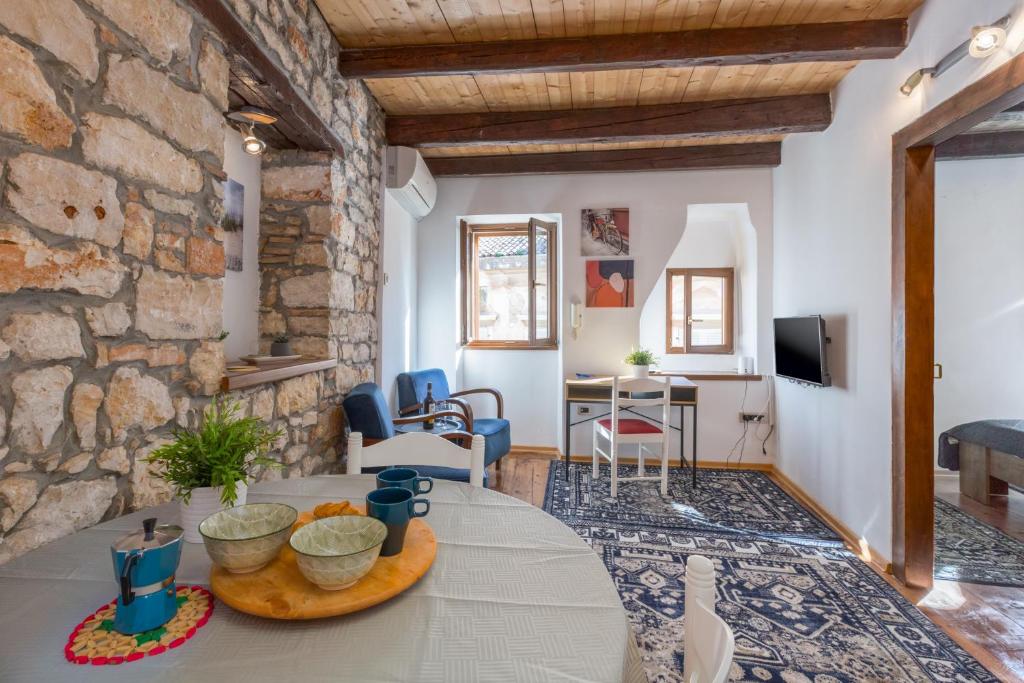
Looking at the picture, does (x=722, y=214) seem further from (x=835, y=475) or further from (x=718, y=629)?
(x=718, y=629)

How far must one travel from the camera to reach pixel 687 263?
4430 mm

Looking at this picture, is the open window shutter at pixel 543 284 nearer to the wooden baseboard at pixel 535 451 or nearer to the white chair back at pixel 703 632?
the wooden baseboard at pixel 535 451

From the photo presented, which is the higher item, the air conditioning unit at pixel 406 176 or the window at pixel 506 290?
the air conditioning unit at pixel 406 176

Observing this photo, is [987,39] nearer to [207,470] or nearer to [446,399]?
[207,470]

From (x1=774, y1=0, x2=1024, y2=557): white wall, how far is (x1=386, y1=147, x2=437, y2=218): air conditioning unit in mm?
2741

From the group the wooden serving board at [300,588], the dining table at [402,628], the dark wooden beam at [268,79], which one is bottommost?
the dining table at [402,628]

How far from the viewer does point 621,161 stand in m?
3.84

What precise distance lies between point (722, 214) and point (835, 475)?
2.46 meters

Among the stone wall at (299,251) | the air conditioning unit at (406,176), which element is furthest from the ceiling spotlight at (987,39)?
the air conditioning unit at (406,176)

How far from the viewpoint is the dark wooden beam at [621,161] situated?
3707 mm

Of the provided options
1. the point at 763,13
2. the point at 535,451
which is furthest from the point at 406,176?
the point at 535,451

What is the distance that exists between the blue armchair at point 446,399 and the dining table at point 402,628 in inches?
89.1

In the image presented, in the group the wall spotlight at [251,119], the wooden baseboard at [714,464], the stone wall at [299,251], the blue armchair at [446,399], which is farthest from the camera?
the wooden baseboard at [714,464]

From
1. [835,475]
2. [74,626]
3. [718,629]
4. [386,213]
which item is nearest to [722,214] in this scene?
[835,475]
